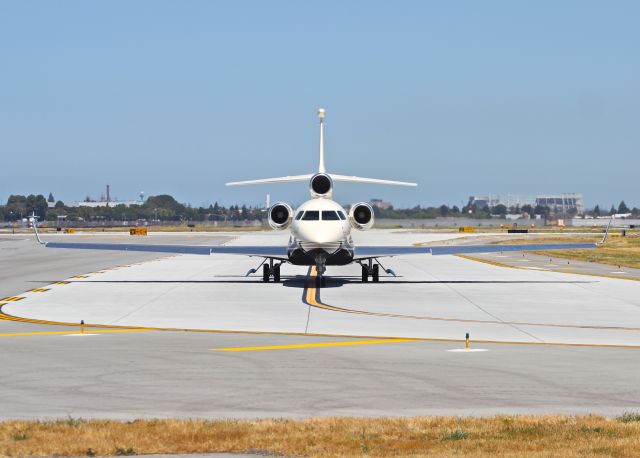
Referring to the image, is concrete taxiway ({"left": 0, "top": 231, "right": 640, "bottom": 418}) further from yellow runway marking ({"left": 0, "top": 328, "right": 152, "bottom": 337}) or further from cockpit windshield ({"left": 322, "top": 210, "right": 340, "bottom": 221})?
cockpit windshield ({"left": 322, "top": 210, "right": 340, "bottom": 221})

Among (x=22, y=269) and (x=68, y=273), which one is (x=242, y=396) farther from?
(x=22, y=269)

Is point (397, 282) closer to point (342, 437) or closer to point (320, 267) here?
point (320, 267)

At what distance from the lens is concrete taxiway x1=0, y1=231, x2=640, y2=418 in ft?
46.2

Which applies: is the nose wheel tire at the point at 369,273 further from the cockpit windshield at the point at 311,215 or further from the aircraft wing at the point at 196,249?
the cockpit windshield at the point at 311,215

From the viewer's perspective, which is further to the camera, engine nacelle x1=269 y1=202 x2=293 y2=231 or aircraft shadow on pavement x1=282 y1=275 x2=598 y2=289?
aircraft shadow on pavement x1=282 y1=275 x2=598 y2=289

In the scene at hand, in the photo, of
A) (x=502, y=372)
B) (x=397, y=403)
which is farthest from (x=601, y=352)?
(x=397, y=403)

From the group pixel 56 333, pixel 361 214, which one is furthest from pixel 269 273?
pixel 56 333

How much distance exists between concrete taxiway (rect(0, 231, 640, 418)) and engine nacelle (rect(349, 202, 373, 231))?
2591mm

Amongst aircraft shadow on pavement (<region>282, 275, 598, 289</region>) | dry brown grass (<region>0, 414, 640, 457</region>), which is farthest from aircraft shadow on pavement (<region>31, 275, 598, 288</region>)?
dry brown grass (<region>0, 414, 640, 457</region>)

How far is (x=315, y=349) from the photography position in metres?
20.0

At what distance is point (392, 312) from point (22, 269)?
30985 millimetres

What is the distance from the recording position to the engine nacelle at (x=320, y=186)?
4128cm

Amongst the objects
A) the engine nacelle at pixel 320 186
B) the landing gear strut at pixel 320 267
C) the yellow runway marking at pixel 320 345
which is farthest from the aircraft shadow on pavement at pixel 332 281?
the yellow runway marking at pixel 320 345

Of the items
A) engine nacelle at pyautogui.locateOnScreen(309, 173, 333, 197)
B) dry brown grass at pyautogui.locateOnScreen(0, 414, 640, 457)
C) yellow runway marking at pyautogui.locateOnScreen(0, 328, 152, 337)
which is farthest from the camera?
engine nacelle at pyautogui.locateOnScreen(309, 173, 333, 197)
